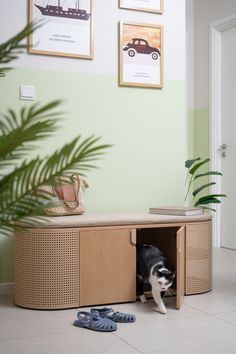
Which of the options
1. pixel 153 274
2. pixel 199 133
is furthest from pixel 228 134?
pixel 153 274

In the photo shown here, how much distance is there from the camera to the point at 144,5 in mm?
3182

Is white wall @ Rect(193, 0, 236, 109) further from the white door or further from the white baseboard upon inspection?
the white baseboard

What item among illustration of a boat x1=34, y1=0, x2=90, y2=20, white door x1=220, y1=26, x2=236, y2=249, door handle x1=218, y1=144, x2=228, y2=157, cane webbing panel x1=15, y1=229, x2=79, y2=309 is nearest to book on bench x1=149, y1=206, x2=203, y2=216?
cane webbing panel x1=15, y1=229, x2=79, y2=309

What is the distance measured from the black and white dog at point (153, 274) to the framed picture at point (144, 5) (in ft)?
5.14

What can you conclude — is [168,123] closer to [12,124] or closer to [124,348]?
[124,348]

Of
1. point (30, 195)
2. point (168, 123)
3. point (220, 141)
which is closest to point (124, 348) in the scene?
Result: point (30, 195)

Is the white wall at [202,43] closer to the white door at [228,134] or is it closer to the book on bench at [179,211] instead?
the white door at [228,134]

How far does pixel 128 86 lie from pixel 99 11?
51cm

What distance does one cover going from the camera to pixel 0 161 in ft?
2.19

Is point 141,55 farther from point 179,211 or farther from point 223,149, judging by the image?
point 223,149

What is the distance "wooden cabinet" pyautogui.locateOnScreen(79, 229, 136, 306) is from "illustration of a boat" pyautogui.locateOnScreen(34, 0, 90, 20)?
137cm

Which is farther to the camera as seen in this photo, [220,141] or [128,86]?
[220,141]

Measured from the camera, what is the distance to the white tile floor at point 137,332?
1891mm

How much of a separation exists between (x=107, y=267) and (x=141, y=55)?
1.43 m
